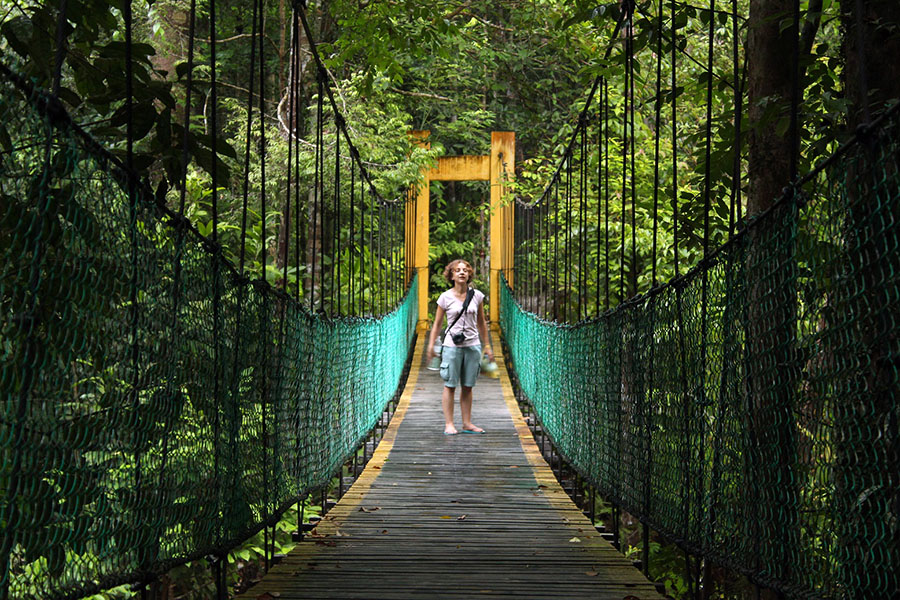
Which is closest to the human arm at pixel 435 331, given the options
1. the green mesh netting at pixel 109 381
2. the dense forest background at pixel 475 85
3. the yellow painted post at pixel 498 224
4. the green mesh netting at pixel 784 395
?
the dense forest background at pixel 475 85

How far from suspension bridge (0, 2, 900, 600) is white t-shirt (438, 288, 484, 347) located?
0.89 metres

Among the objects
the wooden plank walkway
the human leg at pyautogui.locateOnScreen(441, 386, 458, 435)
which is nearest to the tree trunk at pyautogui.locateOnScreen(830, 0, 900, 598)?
the wooden plank walkway

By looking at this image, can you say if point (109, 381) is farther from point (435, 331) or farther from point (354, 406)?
point (435, 331)

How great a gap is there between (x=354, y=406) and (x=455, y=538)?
1.31m

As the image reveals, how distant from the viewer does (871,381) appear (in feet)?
4.24

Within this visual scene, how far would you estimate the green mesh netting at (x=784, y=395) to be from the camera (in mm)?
1187

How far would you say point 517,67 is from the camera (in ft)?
36.5

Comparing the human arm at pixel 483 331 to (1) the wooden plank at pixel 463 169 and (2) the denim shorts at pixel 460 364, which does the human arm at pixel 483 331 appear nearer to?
(2) the denim shorts at pixel 460 364

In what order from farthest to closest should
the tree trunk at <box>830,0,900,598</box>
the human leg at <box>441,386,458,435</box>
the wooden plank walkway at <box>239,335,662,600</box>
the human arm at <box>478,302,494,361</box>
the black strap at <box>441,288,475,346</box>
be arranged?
1. the human leg at <box>441,386,458,435</box>
2. the human arm at <box>478,302,494,361</box>
3. the black strap at <box>441,288,475,346</box>
4. the wooden plank walkway at <box>239,335,662,600</box>
5. the tree trunk at <box>830,0,900,598</box>

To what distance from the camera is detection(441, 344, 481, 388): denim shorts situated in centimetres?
509

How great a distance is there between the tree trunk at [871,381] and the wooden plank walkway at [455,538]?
1.11 m

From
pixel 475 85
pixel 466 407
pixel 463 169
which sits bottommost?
pixel 466 407

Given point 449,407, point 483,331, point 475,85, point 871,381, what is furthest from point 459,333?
point 475,85

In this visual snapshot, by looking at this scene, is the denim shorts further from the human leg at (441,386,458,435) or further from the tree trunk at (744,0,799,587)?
the tree trunk at (744,0,799,587)
